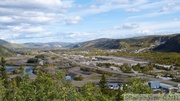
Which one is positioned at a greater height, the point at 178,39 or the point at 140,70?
the point at 178,39

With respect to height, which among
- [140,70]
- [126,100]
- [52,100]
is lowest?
[140,70]

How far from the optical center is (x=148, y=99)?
13.1 metres

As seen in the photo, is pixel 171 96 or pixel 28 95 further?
pixel 28 95

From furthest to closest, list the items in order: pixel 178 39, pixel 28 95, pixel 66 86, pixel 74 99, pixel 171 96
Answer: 1. pixel 178 39
2. pixel 66 86
3. pixel 28 95
4. pixel 74 99
5. pixel 171 96

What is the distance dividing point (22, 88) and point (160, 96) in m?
12.0

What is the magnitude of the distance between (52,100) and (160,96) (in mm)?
8788

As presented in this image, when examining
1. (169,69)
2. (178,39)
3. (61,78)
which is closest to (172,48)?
(178,39)

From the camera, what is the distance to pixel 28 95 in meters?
19.8

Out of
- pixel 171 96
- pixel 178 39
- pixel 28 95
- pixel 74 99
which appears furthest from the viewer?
pixel 178 39

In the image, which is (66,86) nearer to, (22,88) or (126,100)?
(22,88)

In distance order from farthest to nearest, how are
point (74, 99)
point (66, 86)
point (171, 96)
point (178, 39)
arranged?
point (178, 39)
point (66, 86)
point (74, 99)
point (171, 96)

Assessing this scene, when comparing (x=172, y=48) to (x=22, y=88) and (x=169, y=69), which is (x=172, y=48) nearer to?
(x=169, y=69)

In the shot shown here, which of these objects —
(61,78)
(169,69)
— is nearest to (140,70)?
(169,69)

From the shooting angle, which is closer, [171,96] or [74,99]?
[171,96]
